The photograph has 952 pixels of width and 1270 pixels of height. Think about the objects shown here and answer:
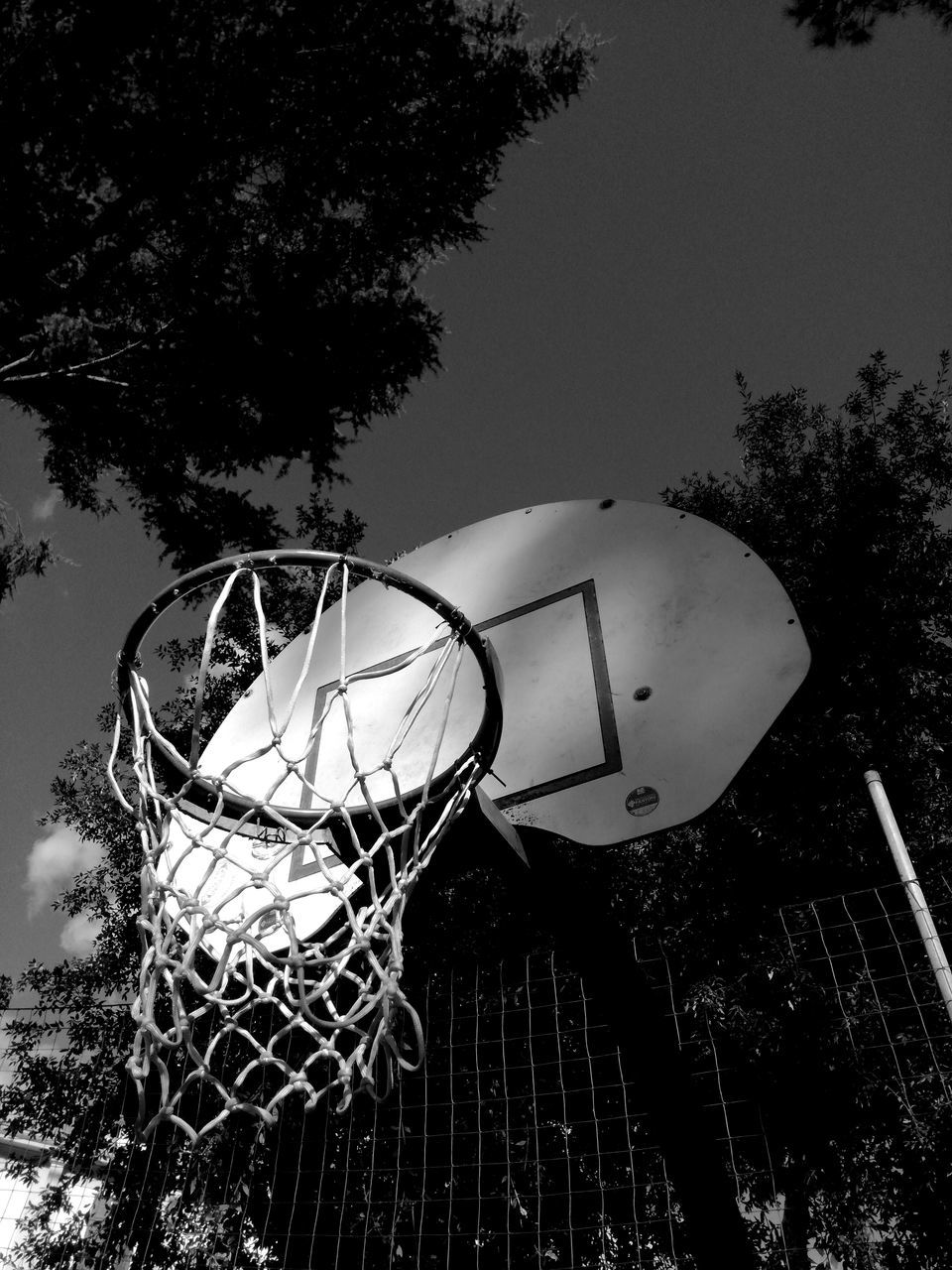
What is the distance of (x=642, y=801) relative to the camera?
2281 mm

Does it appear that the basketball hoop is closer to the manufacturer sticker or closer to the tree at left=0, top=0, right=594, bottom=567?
the manufacturer sticker

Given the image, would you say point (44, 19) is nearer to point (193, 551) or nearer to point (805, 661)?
point (193, 551)

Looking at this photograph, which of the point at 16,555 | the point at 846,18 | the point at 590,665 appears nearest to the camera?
the point at 590,665

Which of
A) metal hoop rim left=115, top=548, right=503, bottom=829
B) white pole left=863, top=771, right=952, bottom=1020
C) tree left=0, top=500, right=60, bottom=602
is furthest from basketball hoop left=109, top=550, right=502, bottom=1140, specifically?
tree left=0, top=500, right=60, bottom=602

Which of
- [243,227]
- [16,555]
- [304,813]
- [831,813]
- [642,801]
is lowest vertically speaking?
[642,801]

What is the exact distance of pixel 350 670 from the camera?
2.90m

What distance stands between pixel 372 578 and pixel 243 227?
451 centimetres

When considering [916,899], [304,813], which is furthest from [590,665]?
[916,899]

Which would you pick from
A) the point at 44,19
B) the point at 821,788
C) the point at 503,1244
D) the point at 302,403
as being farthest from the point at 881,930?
the point at 44,19

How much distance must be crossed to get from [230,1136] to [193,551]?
4.08m

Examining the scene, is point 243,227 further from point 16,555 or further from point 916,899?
point 916,899

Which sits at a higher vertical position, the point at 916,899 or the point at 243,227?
the point at 243,227

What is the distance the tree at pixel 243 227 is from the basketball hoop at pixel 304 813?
11.2 ft

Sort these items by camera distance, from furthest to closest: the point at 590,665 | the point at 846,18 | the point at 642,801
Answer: the point at 846,18
the point at 590,665
the point at 642,801
